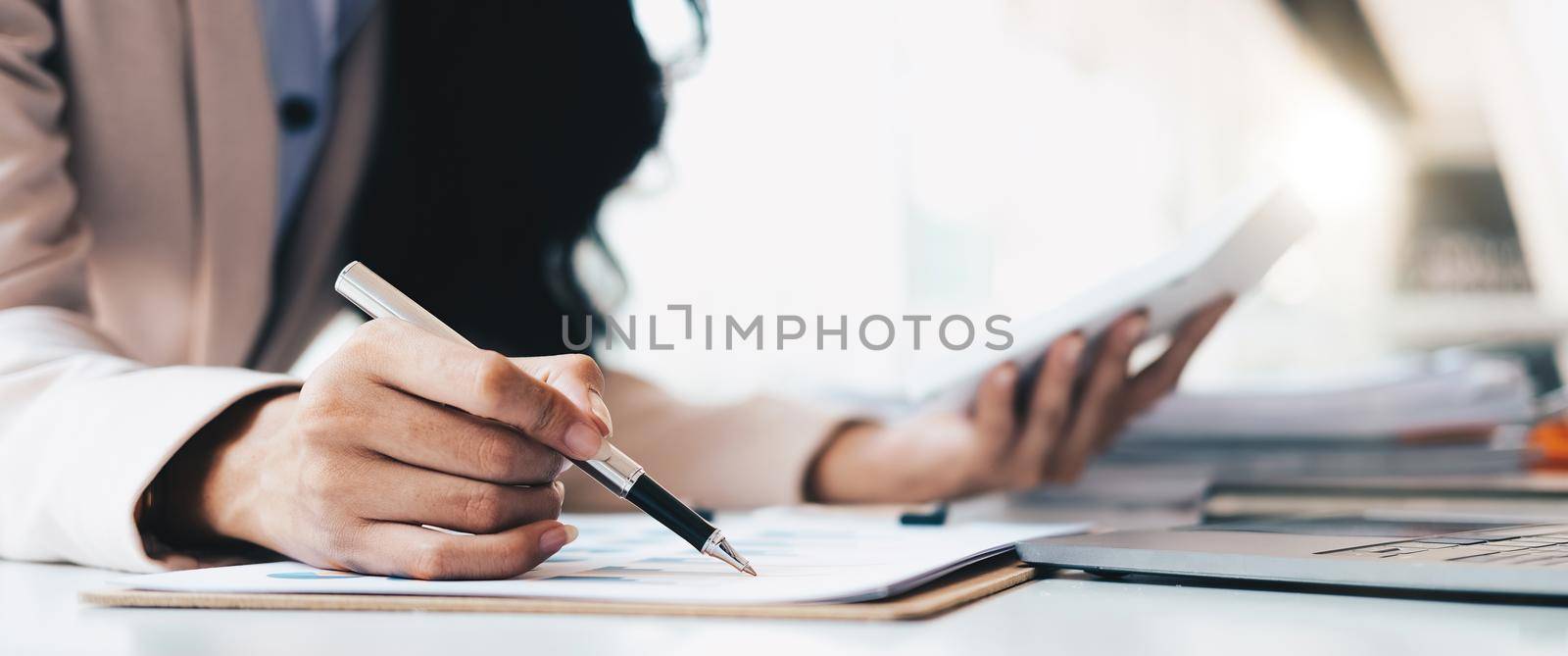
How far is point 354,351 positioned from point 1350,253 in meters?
3.55

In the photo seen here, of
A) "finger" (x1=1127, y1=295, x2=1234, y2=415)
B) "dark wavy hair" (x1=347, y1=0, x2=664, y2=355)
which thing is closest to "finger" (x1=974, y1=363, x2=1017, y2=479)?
"finger" (x1=1127, y1=295, x2=1234, y2=415)

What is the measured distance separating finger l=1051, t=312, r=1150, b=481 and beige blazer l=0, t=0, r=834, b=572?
0.19 meters

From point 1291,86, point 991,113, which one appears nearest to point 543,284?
point 991,113

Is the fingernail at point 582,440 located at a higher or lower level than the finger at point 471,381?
lower

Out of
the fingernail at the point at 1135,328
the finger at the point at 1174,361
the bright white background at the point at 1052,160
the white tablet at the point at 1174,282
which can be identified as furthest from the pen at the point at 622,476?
the bright white background at the point at 1052,160

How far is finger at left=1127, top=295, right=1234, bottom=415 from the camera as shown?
2.58 feet

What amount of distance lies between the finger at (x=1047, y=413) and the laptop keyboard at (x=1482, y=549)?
0.90ft

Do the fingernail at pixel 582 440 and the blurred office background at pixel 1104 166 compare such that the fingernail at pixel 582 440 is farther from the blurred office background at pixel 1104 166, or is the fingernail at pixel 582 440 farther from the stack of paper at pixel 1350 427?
the blurred office background at pixel 1104 166

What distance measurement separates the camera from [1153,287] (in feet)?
2.06

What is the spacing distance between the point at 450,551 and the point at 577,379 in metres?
0.08

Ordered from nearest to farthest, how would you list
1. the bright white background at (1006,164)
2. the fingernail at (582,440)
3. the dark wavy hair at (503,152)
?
the fingernail at (582,440) < the dark wavy hair at (503,152) < the bright white background at (1006,164)

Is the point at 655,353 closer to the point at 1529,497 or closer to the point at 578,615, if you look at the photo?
the point at 1529,497

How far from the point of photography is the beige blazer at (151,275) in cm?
48

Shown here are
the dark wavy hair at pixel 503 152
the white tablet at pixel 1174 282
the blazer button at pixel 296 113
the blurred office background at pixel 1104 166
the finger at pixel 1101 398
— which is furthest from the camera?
the blurred office background at pixel 1104 166
